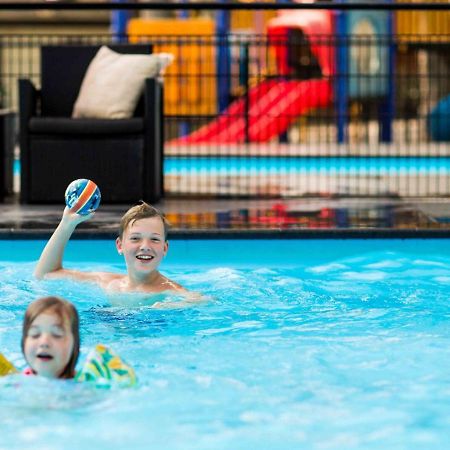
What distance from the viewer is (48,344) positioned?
3.18 metres

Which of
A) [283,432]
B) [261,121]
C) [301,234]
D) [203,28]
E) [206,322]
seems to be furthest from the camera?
[203,28]

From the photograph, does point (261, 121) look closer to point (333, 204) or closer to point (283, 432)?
point (333, 204)

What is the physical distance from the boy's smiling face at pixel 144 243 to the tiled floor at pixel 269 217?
1805mm

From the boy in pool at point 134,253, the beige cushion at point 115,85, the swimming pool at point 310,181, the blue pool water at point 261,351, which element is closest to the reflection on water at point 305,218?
the blue pool water at point 261,351

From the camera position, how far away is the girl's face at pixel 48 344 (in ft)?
→ 10.3

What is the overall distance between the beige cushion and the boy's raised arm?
303 centimetres

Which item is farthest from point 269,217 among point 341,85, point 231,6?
point 341,85

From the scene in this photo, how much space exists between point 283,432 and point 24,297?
7.43 ft

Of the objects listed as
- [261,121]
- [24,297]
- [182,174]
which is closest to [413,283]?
[24,297]

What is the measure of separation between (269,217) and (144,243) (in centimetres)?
274

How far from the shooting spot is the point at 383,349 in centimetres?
420

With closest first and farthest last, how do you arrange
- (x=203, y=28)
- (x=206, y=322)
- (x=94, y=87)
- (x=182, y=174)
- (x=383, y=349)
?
1. (x=383, y=349)
2. (x=206, y=322)
3. (x=94, y=87)
4. (x=182, y=174)
5. (x=203, y=28)

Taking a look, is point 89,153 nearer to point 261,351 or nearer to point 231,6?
point 231,6

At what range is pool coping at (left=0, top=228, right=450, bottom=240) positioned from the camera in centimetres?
640
